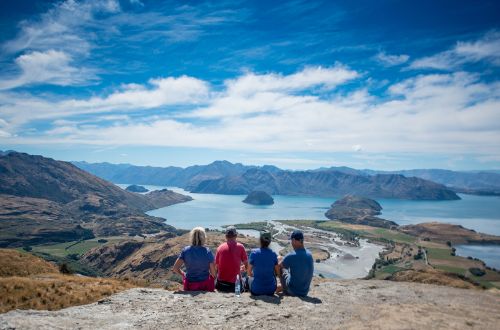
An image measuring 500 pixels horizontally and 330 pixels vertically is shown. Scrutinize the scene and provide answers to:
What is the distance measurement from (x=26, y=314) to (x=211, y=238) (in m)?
168

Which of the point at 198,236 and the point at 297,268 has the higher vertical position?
the point at 198,236

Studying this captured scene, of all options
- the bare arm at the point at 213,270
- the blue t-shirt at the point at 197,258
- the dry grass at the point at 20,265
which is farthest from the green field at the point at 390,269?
the blue t-shirt at the point at 197,258

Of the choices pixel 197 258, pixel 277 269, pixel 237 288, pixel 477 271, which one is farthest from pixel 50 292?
pixel 477 271

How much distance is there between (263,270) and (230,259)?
5.11 ft

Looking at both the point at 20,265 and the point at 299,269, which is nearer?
the point at 299,269

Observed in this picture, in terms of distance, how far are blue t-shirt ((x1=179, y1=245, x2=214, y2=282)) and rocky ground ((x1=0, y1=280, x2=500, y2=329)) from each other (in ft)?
3.16

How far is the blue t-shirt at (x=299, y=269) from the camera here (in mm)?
12336

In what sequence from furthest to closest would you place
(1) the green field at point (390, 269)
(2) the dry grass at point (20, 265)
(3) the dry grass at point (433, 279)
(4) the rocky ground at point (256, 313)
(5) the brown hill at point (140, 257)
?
(5) the brown hill at point (140, 257), (1) the green field at point (390, 269), (3) the dry grass at point (433, 279), (2) the dry grass at point (20, 265), (4) the rocky ground at point (256, 313)

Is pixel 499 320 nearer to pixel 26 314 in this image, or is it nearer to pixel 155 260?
pixel 26 314

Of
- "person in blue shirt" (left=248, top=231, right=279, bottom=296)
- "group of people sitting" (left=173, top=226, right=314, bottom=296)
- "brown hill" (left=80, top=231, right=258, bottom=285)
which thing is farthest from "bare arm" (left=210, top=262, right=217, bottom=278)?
"brown hill" (left=80, top=231, right=258, bottom=285)

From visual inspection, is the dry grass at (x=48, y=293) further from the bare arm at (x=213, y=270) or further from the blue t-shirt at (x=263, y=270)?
the blue t-shirt at (x=263, y=270)

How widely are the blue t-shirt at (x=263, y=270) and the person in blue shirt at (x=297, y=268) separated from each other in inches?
18.5

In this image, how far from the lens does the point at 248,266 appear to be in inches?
497

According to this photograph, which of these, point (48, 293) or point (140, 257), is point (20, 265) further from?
point (140, 257)
